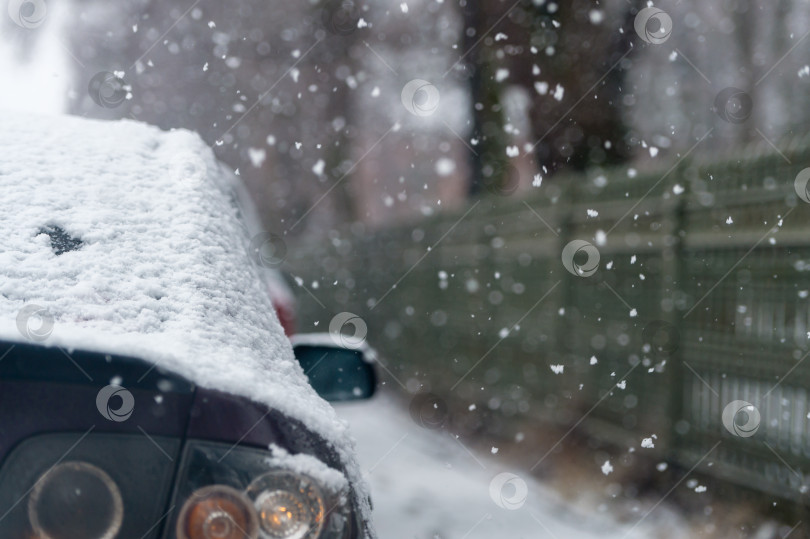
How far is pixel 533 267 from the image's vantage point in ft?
29.1

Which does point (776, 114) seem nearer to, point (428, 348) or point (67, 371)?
point (428, 348)

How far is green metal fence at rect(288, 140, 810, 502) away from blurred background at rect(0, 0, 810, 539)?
0.02 metres

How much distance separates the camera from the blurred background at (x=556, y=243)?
5.54 metres

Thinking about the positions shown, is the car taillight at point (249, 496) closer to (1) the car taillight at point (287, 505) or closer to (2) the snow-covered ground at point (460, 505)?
(1) the car taillight at point (287, 505)

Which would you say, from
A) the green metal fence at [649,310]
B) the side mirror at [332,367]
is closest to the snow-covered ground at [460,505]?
the green metal fence at [649,310]

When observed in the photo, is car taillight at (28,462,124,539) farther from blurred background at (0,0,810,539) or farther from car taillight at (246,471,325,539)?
blurred background at (0,0,810,539)

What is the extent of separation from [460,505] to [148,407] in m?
4.53

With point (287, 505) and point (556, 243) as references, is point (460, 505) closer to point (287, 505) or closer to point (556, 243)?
point (556, 243)

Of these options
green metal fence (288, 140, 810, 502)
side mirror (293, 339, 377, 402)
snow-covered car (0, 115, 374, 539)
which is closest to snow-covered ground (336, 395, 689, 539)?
green metal fence (288, 140, 810, 502)

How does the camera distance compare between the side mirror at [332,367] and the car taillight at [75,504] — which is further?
the side mirror at [332,367]

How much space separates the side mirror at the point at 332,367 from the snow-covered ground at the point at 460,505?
1.62 m

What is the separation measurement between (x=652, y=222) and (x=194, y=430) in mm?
5557

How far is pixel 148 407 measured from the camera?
5.24ft

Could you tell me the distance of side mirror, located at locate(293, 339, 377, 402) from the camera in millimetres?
2729
